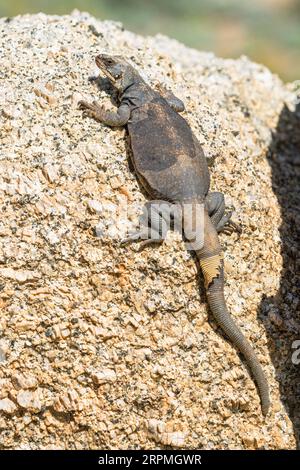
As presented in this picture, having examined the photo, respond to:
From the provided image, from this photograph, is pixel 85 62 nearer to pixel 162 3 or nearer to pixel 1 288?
pixel 1 288

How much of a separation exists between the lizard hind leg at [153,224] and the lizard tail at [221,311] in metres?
0.32

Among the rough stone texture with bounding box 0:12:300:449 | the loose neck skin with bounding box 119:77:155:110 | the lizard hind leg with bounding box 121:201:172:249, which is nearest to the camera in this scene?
the rough stone texture with bounding box 0:12:300:449

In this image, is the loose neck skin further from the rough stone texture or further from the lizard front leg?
the rough stone texture

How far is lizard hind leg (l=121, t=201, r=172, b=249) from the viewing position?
4793mm

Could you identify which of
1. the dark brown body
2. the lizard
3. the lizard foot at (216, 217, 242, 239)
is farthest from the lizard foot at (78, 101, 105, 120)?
the lizard foot at (216, 217, 242, 239)

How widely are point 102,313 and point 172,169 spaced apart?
125cm

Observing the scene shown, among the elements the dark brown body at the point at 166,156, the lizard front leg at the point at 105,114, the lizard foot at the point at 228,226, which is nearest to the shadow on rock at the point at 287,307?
the lizard foot at the point at 228,226

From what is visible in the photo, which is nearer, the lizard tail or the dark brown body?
the lizard tail

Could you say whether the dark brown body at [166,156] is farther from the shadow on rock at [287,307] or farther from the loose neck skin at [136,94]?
the shadow on rock at [287,307]

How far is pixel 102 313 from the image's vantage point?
4.70 m

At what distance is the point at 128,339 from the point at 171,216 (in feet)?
3.21

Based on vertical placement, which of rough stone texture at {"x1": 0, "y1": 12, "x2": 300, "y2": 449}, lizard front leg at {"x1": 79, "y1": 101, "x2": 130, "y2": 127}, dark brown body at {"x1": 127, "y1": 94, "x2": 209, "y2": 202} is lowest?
rough stone texture at {"x1": 0, "y1": 12, "x2": 300, "y2": 449}

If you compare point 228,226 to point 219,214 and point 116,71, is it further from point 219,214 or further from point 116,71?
point 116,71

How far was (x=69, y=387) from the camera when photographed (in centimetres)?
461
